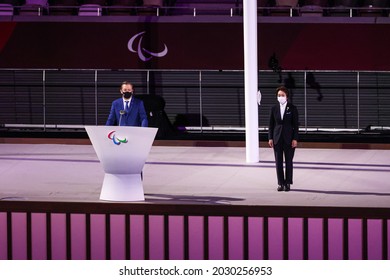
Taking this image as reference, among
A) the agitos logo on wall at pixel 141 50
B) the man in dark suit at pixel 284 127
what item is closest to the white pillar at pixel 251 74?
the man in dark suit at pixel 284 127

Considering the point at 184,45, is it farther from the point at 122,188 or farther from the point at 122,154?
the point at 122,154

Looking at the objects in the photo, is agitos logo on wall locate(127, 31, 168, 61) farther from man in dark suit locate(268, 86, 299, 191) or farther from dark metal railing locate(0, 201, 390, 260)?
dark metal railing locate(0, 201, 390, 260)

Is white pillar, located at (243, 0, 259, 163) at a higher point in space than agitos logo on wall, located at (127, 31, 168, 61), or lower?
lower

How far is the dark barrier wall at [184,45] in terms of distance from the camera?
26672 mm

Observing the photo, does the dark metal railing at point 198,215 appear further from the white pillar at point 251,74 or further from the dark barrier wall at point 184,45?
the dark barrier wall at point 184,45

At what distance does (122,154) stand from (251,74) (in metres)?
7.92

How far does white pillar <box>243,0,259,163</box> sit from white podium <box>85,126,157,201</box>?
24.0 feet

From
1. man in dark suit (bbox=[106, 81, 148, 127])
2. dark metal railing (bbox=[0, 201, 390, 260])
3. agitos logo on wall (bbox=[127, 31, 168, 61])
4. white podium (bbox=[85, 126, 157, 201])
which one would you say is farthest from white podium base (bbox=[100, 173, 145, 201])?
agitos logo on wall (bbox=[127, 31, 168, 61])

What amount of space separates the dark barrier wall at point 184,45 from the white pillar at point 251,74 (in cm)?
608

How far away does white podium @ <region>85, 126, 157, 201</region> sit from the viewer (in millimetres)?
13061

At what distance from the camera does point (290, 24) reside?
26.6 m
